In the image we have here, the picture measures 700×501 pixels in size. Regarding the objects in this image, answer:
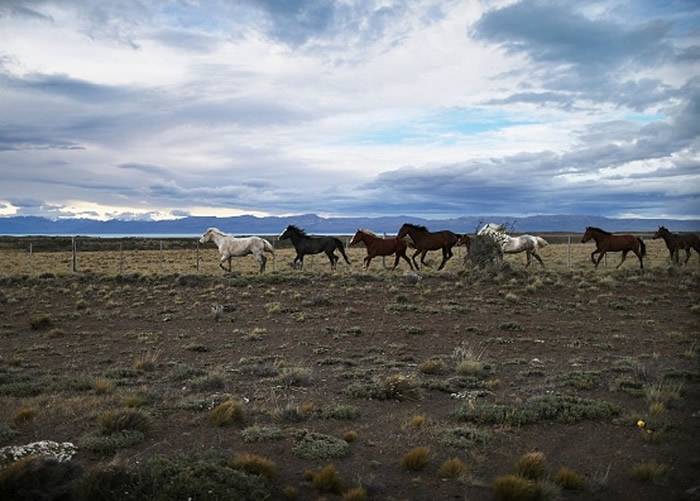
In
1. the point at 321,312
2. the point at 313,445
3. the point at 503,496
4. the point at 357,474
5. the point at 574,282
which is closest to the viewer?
the point at 503,496

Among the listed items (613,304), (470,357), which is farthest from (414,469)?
(613,304)

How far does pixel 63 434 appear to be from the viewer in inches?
283

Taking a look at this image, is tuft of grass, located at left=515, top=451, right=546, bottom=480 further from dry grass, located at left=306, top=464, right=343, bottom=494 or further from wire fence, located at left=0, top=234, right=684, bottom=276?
wire fence, located at left=0, top=234, right=684, bottom=276

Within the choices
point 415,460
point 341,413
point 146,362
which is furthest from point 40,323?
point 415,460

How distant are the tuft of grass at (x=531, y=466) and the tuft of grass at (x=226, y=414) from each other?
3692 mm

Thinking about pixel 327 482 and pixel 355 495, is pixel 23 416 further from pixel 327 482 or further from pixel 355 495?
pixel 355 495

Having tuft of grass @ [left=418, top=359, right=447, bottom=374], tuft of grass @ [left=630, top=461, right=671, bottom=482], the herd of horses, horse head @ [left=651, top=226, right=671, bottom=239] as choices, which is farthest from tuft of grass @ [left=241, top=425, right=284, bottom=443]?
horse head @ [left=651, top=226, right=671, bottom=239]

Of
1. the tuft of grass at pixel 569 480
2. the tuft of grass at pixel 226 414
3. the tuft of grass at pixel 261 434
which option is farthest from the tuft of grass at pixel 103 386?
the tuft of grass at pixel 569 480

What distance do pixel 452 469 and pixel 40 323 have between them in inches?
557

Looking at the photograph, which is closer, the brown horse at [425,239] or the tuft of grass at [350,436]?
the tuft of grass at [350,436]

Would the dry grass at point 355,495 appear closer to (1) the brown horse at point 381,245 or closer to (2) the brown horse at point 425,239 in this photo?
(2) the brown horse at point 425,239

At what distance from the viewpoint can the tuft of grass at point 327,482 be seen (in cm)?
591

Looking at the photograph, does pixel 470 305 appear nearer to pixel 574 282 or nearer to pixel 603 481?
pixel 574 282

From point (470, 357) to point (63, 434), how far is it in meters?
7.66
